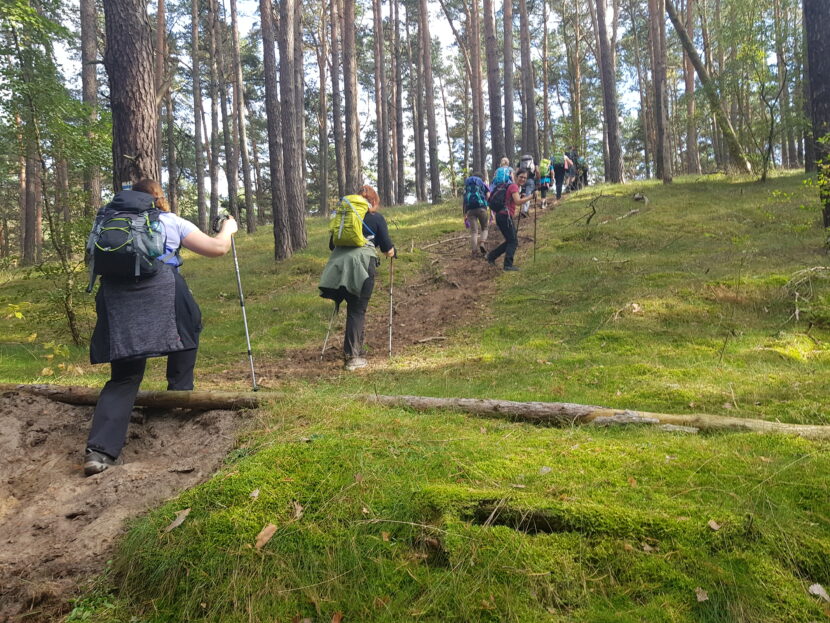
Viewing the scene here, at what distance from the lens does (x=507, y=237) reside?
11227 millimetres

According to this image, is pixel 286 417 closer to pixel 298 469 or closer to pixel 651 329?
pixel 298 469

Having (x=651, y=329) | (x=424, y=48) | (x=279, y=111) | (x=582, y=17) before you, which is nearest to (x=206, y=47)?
(x=424, y=48)

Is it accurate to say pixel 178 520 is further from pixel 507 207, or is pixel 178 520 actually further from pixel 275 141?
pixel 275 141

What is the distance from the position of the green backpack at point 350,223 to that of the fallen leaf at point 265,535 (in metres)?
4.58

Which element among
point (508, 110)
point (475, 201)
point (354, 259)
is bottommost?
point (354, 259)

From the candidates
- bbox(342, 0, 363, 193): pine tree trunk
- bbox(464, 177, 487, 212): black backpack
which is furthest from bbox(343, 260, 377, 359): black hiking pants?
bbox(342, 0, 363, 193): pine tree trunk

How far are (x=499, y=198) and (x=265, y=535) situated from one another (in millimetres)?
9453

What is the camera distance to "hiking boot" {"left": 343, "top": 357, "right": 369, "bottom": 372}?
22.3ft

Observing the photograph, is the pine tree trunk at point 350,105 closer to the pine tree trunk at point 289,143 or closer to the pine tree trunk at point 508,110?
the pine tree trunk at point 289,143

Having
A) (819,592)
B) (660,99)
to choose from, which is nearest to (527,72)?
(660,99)

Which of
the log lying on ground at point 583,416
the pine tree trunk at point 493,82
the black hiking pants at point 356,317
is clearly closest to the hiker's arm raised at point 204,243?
the log lying on ground at point 583,416

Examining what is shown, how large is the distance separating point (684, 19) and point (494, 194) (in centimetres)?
2626

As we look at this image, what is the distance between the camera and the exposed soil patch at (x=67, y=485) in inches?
97.8

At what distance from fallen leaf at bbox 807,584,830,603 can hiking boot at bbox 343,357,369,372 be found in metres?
5.27
